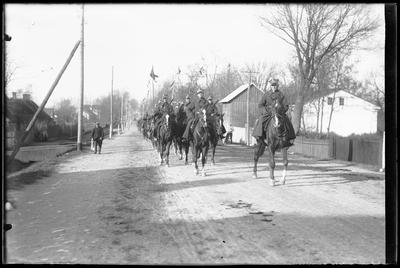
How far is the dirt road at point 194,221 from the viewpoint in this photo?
15.9 ft

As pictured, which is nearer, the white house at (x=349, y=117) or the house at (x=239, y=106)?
the white house at (x=349, y=117)

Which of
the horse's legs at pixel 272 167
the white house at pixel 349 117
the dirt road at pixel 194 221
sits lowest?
the dirt road at pixel 194 221

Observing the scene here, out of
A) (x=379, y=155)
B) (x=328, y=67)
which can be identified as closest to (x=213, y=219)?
(x=379, y=155)

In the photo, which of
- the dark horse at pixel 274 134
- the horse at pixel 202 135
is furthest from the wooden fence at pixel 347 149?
the dark horse at pixel 274 134

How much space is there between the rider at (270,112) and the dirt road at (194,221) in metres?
1.33

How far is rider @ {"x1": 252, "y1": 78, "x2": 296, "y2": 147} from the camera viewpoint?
10945mm

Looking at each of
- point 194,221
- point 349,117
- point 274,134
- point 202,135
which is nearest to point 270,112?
point 274,134

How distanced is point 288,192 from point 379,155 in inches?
435

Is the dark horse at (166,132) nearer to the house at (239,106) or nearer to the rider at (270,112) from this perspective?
the rider at (270,112)

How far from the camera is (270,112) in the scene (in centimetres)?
1145

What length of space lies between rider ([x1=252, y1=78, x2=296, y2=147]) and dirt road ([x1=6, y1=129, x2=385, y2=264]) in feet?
4.37

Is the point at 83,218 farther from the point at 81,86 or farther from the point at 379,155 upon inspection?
the point at 81,86

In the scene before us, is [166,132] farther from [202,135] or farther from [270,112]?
[270,112]

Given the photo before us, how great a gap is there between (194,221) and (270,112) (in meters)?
A: 5.56
